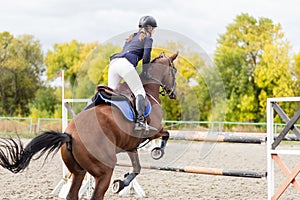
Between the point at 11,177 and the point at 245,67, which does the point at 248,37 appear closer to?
the point at 245,67

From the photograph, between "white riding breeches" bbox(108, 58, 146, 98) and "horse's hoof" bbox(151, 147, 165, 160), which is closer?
"white riding breeches" bbox(108, 58, 146, 98)

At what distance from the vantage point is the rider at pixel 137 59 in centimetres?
524

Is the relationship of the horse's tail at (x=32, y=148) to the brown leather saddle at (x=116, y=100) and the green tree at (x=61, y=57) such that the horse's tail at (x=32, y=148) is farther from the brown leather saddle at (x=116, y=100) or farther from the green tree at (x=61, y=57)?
the green tree at (x=61, y=57)

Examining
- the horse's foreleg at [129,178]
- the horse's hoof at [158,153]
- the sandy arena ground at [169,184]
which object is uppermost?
the horse's hoof at [158,153]

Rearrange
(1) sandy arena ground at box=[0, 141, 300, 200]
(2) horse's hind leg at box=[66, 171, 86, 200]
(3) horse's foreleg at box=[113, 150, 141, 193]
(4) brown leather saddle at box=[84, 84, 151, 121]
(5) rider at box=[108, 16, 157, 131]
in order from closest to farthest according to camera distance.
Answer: (2) horse's hind leg at box=[66, 171, 86, 200] → (4) brown leather saddle at box=[84, 84, 151, 121] → (5) rider at box=[108, 16, 157, 131] → (3) horse's foreleg at box=[113, 150, 141, 193] → (1) sandy arena ground at box=[0, 141, 300, 200]

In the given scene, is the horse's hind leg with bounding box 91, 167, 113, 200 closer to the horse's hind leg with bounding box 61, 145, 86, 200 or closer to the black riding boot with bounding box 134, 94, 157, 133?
the horse's hind leg with bounding box 61, 145, 86, 200

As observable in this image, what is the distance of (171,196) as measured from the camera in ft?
23.3

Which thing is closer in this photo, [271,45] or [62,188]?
[62,188]

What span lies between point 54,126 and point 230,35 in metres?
Answer: 13.1

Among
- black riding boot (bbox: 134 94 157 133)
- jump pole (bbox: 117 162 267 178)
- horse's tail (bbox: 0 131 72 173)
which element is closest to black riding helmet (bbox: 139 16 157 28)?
black riding boot (bbox: 134 94 157 133)

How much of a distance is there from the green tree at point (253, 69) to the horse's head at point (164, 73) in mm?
20039

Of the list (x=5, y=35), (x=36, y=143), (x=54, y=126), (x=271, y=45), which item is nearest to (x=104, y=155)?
(x=36, y=143)

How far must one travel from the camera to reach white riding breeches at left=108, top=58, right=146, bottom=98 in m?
5.24

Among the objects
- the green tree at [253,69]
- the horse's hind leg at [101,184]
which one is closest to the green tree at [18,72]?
the green tree at [253,69]
